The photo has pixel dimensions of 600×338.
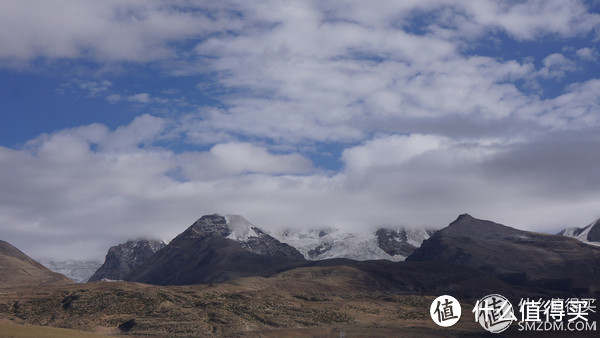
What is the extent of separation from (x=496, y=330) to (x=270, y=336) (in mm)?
41233

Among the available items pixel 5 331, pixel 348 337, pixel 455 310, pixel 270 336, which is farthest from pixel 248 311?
pixel 5 331

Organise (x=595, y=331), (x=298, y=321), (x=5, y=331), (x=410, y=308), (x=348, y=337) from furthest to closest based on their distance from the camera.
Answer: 1. (x=410, y=308)
2. (x=298, y=321)
3. (x=595, y=331)
4. (x=348, y=337)
5. (x=5, y=331)

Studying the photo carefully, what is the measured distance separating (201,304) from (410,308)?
52.6m

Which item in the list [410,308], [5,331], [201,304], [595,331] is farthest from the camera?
[410,308]

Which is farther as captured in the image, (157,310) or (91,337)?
(157,310)

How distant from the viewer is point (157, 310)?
440 ft

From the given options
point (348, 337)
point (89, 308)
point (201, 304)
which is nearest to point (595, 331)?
point (348, 337)

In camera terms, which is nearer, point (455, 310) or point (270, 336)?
point (270, 336)

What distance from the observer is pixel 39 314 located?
134625mm

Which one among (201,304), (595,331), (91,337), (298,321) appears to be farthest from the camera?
(201,304)

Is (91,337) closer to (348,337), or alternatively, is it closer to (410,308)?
(348,337)

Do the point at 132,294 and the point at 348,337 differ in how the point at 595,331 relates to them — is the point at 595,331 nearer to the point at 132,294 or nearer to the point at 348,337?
the point at 348,337

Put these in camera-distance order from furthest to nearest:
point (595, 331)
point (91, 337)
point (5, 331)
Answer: point (595, 331) < point (91, 337) < point (5, 331)

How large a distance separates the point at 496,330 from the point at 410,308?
43702 millimetres
